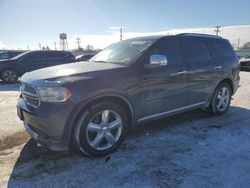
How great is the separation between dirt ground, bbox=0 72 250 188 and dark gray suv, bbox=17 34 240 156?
314 millimetres

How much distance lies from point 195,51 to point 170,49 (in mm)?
748

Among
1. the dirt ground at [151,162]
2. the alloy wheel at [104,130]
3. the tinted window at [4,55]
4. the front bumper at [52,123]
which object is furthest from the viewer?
the tinted window at [4,55]

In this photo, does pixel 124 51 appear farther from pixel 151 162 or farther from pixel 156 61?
pixel 151 162

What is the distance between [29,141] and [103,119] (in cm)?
151

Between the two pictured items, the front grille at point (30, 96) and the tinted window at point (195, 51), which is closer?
the front grille at point (30, 96)

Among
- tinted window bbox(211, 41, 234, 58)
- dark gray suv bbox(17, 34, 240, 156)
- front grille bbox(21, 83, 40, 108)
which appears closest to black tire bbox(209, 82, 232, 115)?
dark gray suv bbox(17, 34, 240, 156)

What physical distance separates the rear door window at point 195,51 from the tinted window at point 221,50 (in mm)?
288

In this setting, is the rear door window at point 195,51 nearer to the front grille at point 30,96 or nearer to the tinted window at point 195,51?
the tinted window at point 195,51

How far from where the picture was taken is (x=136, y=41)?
201 inches

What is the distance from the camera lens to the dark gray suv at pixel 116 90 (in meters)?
3.56

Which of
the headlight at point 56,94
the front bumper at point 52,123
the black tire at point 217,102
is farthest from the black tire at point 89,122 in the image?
the black tire at point 217,102

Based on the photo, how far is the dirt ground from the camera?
3.32 metres

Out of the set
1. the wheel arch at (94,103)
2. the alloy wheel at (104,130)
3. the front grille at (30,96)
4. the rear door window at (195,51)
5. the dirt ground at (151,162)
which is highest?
the rear door window at (195,51)

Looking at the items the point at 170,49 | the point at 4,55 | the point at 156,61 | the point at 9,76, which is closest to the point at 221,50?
the point at 170,49
